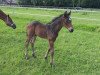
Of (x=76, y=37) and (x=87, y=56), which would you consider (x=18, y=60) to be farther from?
(x=76, y=37)

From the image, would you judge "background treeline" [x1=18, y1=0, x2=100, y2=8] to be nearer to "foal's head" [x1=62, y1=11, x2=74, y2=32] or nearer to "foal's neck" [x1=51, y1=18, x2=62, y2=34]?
"foal's neck" [x1=51, y1=18, x2=62, y2=34]

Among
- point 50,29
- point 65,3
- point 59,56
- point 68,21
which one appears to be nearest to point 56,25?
point 50,29

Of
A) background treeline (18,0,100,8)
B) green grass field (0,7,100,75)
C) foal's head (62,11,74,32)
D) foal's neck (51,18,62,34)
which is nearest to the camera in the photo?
foal's head (62,11,74,32)

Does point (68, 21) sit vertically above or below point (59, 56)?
above

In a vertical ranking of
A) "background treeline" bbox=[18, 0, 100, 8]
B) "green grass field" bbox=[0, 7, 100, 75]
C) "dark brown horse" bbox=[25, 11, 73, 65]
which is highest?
"dark brown horse" bbox=[25, 11, 73, 65]

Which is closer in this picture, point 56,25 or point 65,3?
→ point 56,25

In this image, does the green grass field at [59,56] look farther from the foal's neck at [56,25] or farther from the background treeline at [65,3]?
the background treeline at [65,3]

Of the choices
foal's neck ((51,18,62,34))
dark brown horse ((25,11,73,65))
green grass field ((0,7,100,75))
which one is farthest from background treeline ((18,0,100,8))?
foal's neck ((51,18,62,34))

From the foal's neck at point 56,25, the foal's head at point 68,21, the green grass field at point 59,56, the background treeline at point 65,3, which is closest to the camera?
the foal's head at point 68,21

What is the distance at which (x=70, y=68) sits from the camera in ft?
39.7

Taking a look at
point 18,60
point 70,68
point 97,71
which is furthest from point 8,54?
point 97,71

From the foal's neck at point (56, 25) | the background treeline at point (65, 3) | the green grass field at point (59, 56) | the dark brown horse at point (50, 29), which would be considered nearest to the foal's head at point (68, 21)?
the dark brown horse at point (50, 29)

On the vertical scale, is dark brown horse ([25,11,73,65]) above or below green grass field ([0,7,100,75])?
above

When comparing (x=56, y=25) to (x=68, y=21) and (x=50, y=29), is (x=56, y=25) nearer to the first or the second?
(x=50, y=29)
